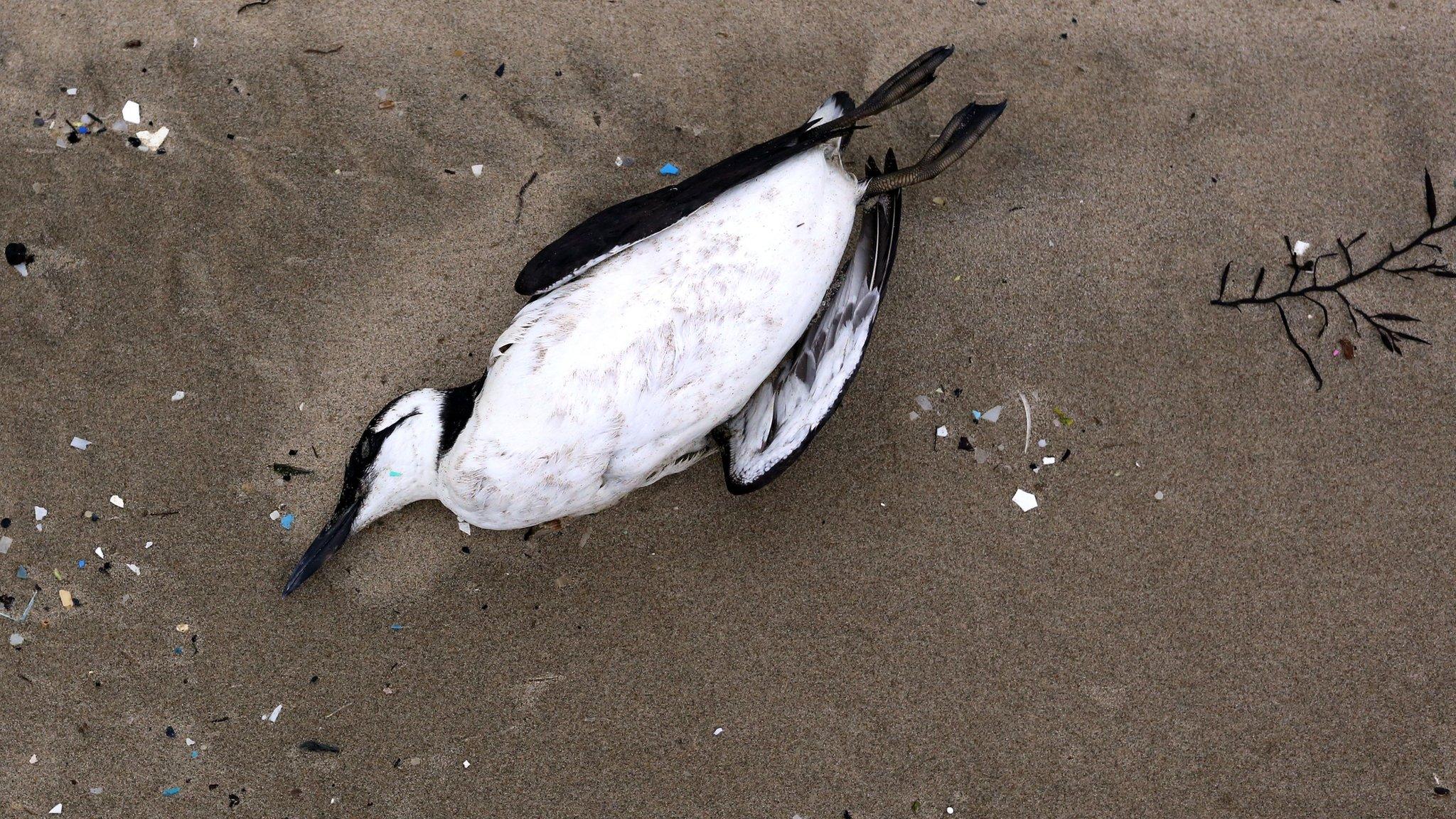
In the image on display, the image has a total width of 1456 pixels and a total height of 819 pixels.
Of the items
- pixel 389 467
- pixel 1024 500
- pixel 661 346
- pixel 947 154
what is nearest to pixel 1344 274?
pixel 1024 500

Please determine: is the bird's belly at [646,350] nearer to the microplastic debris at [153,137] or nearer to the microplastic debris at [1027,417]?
the microplastic debris at [1027,417]

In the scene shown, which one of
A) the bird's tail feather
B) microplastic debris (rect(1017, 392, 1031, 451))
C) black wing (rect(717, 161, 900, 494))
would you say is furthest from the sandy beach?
the bird's tail feather

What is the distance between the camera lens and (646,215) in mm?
2365

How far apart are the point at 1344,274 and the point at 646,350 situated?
8.01 feet

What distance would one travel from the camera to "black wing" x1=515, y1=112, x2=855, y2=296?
7.61ft

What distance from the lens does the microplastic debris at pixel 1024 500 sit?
2873 millimetres

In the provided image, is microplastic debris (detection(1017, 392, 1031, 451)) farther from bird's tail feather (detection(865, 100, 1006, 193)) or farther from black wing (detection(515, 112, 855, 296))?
black wing (detection(515, 112, 855, 296))

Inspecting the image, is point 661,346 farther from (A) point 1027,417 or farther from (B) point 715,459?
(A) point 1027,417

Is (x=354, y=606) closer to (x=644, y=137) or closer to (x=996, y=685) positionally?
(x=644, y=137)

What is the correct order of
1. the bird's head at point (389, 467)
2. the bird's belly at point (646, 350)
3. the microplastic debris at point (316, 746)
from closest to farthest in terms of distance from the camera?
the bird's belly at point (646, 350) < the bird's head at point (389, 467) < the microplastic debris at point (316, 746)

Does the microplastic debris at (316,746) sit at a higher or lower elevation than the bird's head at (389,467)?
lower

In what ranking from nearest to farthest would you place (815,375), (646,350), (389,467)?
(646,350)
(389,467)
(815,375)

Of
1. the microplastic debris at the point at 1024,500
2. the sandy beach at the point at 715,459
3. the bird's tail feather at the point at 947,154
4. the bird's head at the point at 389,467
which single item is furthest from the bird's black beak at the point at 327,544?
the microplastic debris at the point at 1024,500

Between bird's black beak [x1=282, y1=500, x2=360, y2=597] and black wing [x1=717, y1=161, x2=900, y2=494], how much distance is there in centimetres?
113
